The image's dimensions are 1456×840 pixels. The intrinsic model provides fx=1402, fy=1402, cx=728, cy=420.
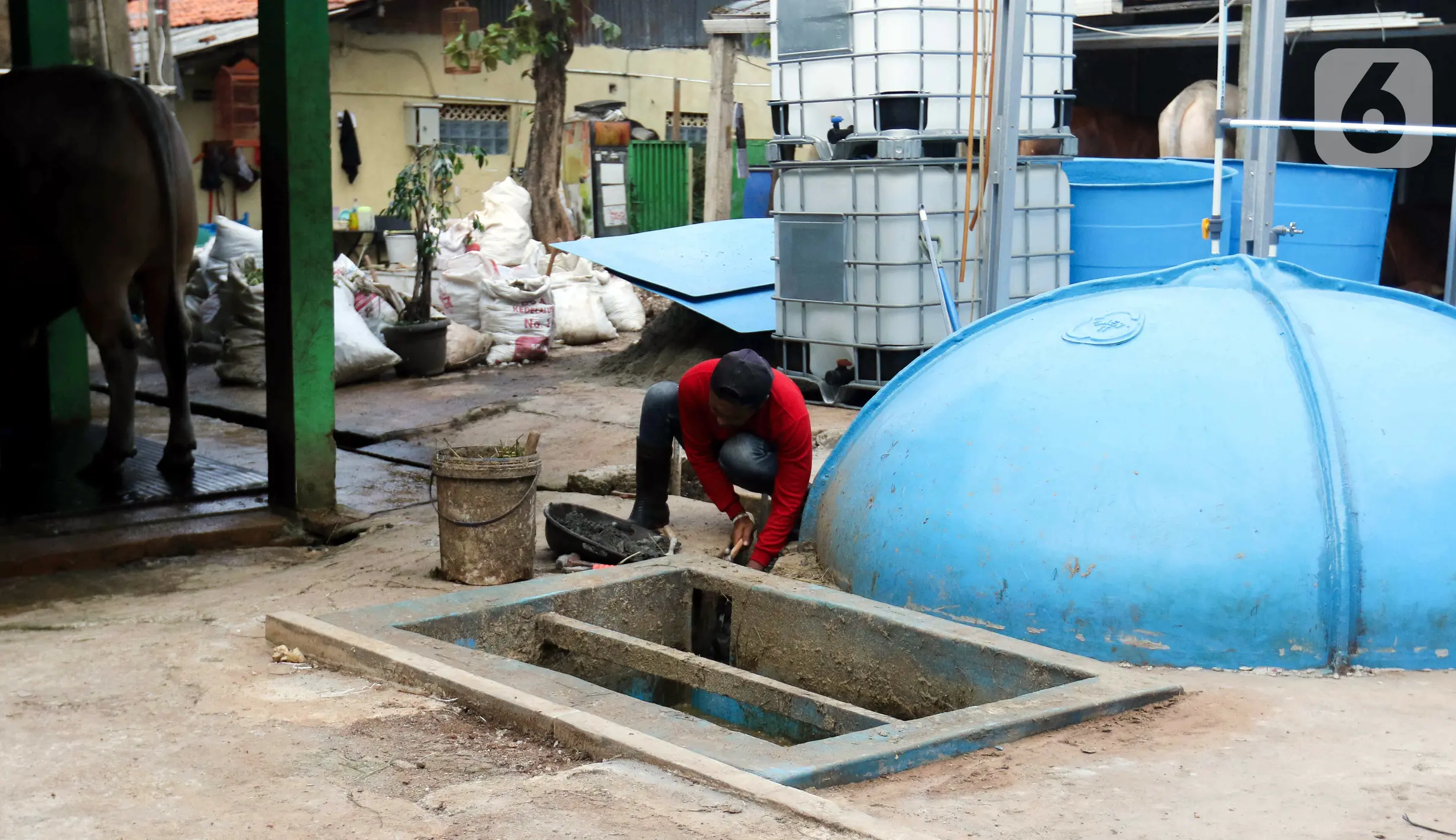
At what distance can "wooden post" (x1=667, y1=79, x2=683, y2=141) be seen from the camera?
20.8 meters

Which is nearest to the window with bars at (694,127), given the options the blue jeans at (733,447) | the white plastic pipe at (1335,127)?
the blue jeans at (733,447)

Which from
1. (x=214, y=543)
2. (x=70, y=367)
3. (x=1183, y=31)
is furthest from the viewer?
(x=1183, y=31)

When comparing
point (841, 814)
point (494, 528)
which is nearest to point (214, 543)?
point (494, 528)

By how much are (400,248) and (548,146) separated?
7.94 ft

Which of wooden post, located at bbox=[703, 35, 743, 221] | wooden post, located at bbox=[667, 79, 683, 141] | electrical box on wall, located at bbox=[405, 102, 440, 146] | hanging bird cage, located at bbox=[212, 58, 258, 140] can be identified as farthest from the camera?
wooden post, located at bbox=[667, 79, 683, 141]

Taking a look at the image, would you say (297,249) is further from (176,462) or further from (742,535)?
(742,535)

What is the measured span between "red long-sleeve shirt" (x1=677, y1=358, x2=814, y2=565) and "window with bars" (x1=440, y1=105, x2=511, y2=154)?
14323 mm

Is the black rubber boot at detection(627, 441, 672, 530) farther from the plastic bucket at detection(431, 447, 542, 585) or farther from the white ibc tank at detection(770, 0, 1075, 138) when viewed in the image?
the white ibc tank at detection(770, 0, 1075, 138)

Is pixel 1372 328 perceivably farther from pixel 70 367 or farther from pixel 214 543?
pixel 70 367

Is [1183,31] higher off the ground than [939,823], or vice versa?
[1183,31]

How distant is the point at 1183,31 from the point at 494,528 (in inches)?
352

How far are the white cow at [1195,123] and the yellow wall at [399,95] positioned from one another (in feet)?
32.1

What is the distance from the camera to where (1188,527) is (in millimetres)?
4004

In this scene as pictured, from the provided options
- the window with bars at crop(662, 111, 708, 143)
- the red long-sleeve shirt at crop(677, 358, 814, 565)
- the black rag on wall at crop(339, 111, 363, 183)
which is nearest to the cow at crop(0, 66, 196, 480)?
the red long-sleeve shirt at crop(677, 358, 814, 565)
